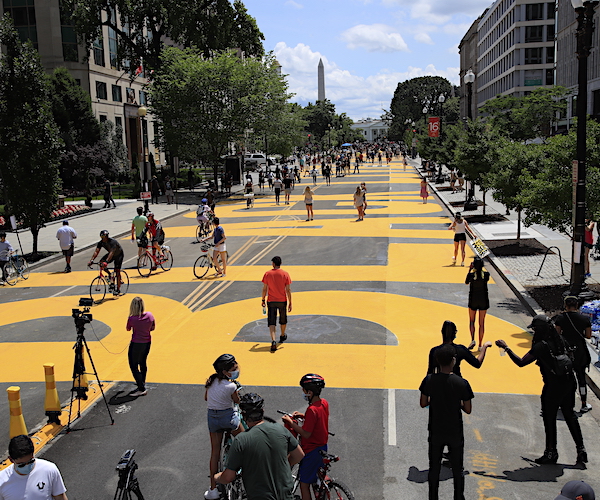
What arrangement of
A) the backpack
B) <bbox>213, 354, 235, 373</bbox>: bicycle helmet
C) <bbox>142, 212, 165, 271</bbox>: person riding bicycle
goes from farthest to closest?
<bbox>142, 212, 165, 271</bbox>: person riding bicycle → the backpack → <bbox>213, 354, 235, 373</bbox>: bicycle helmet

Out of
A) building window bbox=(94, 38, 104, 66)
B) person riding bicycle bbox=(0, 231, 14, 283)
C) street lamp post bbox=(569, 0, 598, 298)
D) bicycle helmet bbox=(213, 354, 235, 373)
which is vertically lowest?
person riding bicycle bbox=(0, 231, 14, 283)

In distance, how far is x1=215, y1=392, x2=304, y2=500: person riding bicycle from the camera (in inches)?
201

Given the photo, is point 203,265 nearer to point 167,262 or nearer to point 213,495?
point 167,262

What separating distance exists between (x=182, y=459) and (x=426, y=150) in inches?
2327

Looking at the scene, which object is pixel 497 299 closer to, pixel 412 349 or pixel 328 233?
pixel 412 349

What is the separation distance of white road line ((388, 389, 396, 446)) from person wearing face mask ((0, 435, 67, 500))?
4.56 m

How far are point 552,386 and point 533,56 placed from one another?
101 meters

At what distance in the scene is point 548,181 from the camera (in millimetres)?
15422

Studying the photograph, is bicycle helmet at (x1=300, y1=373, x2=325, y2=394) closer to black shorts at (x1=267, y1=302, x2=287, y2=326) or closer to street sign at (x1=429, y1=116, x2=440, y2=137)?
black shorts at (x1=267, y1=302, x2=287, y2=326)

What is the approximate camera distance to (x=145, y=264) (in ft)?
69.2

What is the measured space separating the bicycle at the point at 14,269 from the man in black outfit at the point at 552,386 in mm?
17360

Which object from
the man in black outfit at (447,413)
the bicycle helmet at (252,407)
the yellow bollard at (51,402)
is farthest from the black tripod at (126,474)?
the yellow bollard at (51,402)

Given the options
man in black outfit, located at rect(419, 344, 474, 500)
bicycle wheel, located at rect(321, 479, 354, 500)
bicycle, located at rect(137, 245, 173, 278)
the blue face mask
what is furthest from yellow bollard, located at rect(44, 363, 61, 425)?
bicycle, located at rect(137, 245, 173, 278)

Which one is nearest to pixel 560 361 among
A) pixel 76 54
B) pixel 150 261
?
pixel 150 261
